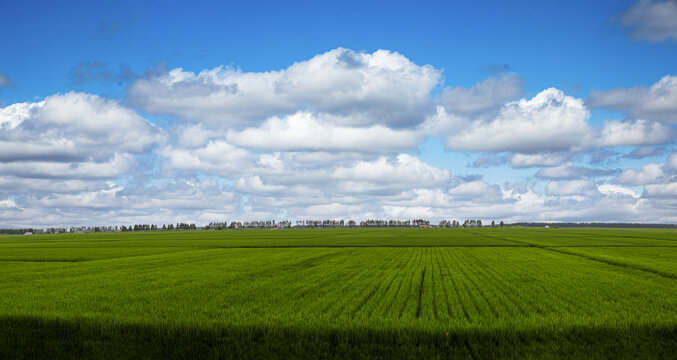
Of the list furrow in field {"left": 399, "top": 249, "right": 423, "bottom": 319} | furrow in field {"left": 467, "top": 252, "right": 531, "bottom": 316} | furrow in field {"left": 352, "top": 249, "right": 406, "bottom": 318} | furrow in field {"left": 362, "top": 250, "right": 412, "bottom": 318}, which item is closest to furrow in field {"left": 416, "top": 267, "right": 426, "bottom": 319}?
furrow in field {"left": 399, "top": 249, "right": 423, "bottom": 319}

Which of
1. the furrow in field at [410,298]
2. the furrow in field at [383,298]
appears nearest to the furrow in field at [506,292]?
the furrow in field at [410,298]

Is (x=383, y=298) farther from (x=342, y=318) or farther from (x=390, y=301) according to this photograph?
(x=342, y=318)

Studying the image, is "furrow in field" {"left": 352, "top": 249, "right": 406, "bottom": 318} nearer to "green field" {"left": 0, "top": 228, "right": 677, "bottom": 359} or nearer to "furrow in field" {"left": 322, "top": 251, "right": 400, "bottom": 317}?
"green field" {"left": 0, "top": 228, "right": 677, "bottom": 359}

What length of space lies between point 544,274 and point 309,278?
14.1 meters

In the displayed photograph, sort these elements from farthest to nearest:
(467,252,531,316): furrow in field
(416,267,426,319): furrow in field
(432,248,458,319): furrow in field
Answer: (467,252,531,316): furrow in field → (416,267,426,319): furrow in field → (432,248,458,319): furrow in field

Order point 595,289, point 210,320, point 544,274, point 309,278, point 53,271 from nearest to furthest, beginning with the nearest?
1. point 210,320
2. point 595,289
3. point 309,278
4. point 544,274
5. point 53,271

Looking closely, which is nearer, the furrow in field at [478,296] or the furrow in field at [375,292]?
the furrow in field at [478,296]

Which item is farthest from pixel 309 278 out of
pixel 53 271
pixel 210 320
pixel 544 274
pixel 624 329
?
pixel 53 271

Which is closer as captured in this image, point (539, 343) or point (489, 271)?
point (539, 343)

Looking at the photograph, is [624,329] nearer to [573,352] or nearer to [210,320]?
[573,352]

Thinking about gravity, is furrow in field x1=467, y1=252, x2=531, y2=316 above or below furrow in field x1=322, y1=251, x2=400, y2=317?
below

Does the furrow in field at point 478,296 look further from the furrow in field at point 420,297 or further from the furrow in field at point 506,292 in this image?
the furrow in field at point 420,297

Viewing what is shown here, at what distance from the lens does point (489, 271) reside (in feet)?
101

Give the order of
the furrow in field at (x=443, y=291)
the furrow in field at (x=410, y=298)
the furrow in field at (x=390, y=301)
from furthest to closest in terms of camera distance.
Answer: the furrow in field at (x=410, y=298) → the furrow in field at (x=390, y=301) → the furrow in field at (x=443, y=291)
